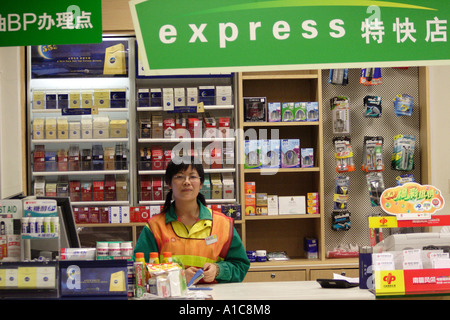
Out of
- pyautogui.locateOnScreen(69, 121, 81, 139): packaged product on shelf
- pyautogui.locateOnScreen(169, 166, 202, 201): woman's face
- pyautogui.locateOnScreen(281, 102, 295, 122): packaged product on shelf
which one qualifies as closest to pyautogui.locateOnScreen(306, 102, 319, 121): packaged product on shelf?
pyautogui.locateOnScreen(281, 102, 295, 122): packaged product on shelf

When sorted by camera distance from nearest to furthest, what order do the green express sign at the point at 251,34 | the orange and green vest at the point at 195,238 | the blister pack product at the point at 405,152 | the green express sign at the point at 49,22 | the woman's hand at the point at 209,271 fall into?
the green express sign at the point at 251,34
the green express sign at the point at 49,22
the woman's hand at the point at 209,271
the orange and green vest at the point at 195,238
the blister pack product at the point at 405,152

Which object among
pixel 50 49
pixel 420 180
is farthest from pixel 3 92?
pixel 420 180

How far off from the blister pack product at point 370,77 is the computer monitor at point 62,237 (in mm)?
3528

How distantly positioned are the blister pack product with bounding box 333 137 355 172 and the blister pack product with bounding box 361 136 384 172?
171 millimetres

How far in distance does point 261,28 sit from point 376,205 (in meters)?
3.44

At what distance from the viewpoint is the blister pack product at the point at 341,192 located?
18.1 feet

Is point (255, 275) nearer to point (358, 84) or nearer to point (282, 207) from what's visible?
point (282, 207)

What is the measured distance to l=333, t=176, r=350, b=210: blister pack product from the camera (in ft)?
18.1

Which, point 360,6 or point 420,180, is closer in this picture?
point 360,6

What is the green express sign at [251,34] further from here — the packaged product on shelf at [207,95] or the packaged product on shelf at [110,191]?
the packaged product on shelf at [110,191]

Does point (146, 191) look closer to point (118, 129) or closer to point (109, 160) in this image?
point (109, 160)

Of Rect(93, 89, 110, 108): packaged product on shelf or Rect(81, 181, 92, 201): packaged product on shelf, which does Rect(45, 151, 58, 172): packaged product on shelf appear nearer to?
Rect(81, 181, 92, 201): packaged product on shelf

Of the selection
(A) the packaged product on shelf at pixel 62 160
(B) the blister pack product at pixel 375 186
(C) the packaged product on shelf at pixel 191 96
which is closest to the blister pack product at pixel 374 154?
(B) the blister pack product at pixel 375 186

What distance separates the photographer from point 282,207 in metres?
5.46
